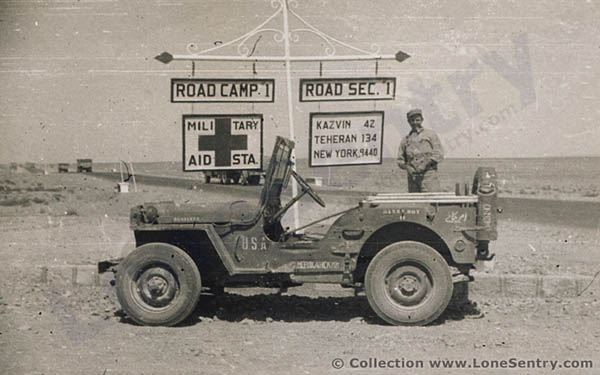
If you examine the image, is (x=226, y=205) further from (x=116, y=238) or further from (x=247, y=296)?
(x=116, y=238)

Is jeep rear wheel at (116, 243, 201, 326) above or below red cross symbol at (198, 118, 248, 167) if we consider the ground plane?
below

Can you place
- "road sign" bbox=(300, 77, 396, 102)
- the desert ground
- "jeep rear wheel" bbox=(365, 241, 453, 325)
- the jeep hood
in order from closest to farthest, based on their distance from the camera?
the desert ground, "jeep rear wheel" bbox=(365, 241, 453, 325), the jeep hood, "road sign" bbox=(300, 77, 396, 102)

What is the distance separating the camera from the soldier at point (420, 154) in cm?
845

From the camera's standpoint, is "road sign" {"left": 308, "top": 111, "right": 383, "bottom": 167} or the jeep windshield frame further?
"road sign" {"left": 308, "top": 111, "right": 383, "bottom": 167}

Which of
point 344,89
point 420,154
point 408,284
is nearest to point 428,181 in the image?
point 420,154

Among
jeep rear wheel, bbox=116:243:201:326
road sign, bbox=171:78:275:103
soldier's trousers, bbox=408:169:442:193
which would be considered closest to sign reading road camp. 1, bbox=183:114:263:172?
road sign, bbox=171:78:275:103

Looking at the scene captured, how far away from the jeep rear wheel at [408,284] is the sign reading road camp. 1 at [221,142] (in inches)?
99.5

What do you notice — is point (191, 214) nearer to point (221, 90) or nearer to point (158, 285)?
point (158, 285)

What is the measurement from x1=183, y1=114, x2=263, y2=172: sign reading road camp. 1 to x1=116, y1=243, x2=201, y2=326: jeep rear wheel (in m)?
2.04

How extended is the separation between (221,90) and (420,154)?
2.36 metres

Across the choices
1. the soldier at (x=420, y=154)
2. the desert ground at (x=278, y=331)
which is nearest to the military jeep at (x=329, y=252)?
the desert ground at (x=278, y=331)

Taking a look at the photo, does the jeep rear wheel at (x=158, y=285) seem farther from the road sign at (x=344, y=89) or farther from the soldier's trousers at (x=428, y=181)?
the soldier's trousers at (x=428, y=181)

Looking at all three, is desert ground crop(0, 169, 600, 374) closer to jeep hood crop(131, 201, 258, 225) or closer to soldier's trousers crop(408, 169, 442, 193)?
jeep hood crop(131, 201, 258, 225)

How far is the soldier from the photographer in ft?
27.7
